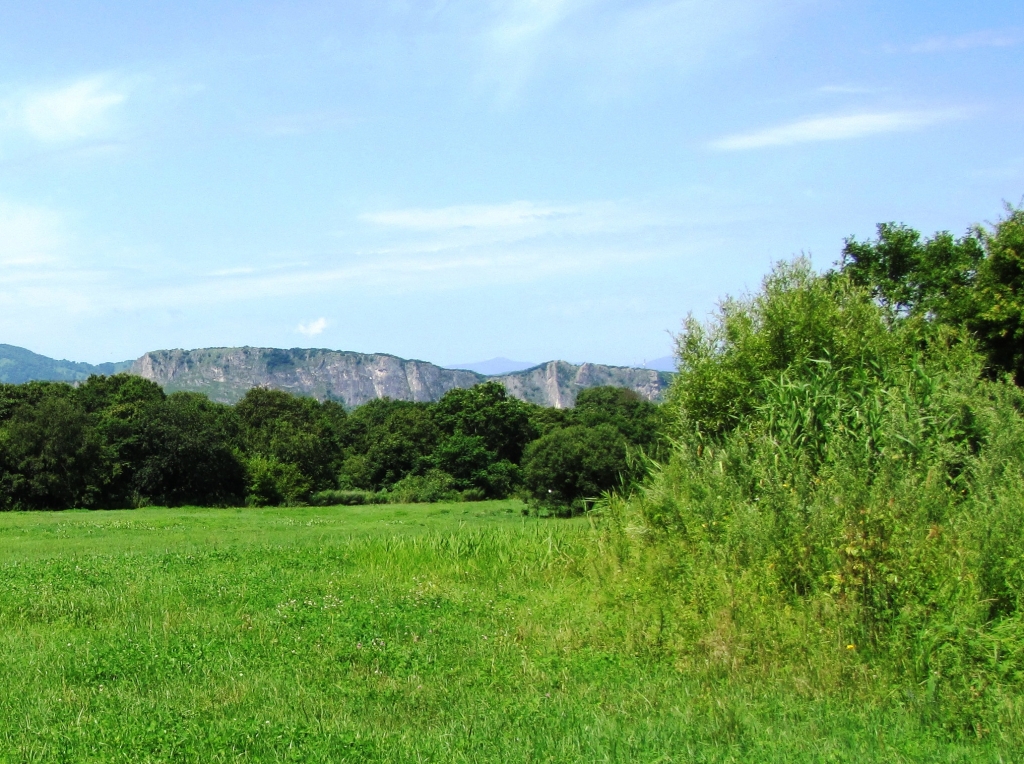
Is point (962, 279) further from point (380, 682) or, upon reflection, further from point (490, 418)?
point (490, 418)

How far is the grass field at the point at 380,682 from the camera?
5.84 meters

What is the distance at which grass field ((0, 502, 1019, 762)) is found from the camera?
5.84 meters

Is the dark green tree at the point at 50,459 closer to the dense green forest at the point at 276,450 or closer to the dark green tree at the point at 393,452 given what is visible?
the dense green forest at the point at 276,450

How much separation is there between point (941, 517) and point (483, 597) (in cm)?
564

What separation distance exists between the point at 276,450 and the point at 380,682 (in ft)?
190

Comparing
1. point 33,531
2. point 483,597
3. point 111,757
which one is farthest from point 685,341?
point 33,531

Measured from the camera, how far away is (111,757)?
5633mm

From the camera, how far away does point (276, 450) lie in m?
63.2

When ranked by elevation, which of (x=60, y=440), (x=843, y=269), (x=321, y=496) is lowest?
(x=321, y=496)

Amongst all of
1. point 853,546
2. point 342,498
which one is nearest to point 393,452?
point 342,498

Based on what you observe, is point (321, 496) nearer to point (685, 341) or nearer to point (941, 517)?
point (685, 341)

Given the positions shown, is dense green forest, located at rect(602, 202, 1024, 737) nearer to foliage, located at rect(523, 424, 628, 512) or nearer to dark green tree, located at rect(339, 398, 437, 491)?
foliage, located at rect(523, 424, 628, 512)

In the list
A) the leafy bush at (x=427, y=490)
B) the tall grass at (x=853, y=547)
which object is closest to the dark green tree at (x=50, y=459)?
the leafy bush at (x=427, y=490)

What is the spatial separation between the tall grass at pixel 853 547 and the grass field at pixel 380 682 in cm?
47
